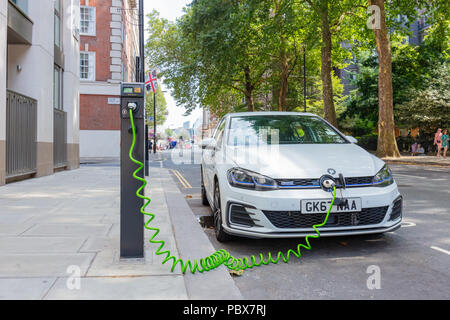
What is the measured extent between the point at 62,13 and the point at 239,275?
15134 mm

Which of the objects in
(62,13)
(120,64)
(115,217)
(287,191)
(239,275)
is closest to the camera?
(239,275)

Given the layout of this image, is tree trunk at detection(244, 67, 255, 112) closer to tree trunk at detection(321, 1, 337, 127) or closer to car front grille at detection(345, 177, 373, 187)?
tree trunk at detection(321, 1, 337, 127)

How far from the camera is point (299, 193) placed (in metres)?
3.82

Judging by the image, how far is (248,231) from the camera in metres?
3.93

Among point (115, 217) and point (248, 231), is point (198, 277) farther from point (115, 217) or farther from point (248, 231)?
point (115, 217)

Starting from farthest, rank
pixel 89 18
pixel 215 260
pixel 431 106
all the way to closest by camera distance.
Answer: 1. pixel 431 106
2. pixel 89 18
3. pixel 215 260

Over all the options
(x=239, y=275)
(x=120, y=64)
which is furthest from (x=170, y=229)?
(x=120, y=64)

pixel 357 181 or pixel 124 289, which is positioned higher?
pixel 357 181

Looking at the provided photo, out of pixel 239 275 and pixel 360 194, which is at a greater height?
pixel 360 194

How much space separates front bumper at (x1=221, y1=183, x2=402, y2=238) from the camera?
380 centimetres

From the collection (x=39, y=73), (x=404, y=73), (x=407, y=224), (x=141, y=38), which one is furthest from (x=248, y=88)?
(x=407, y=224)

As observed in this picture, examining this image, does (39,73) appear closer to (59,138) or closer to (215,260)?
(59,138)

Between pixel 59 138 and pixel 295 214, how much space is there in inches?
518

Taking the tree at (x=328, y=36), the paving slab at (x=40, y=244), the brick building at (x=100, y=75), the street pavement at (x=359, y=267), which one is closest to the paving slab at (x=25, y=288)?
the paving slab at (x=40, y=244)
